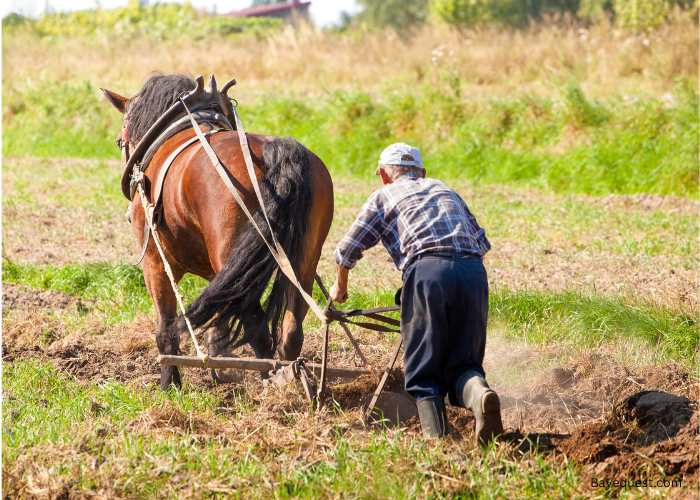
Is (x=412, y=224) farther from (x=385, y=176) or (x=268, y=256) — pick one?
(x=268, y=256)

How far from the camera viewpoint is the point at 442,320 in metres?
2.87

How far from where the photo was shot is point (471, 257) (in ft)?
9.64

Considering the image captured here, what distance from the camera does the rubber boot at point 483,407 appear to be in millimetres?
2625

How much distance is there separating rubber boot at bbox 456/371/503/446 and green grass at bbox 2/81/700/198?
24.0ft

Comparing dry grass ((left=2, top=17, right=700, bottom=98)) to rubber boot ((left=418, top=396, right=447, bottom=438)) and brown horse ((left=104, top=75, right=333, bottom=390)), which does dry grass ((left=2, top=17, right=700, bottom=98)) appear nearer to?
brown horse ((left=104, top=75, right=333, bottom=390))

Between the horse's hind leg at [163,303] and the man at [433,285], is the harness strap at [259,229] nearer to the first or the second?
the man at [433,285]

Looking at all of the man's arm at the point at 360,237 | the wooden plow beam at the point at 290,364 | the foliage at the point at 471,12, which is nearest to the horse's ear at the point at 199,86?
the man's arm at the point at 360,237

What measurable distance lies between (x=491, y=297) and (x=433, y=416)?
87.7 inches

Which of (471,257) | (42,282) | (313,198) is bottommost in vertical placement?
(42,282)

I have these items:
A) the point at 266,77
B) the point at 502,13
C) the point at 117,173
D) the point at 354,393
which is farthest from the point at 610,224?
the point at 502,13

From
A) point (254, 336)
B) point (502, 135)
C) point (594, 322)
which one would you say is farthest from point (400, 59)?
point (254, 336)

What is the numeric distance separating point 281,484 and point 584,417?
1858 mm

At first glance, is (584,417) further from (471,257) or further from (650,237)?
(650,237)

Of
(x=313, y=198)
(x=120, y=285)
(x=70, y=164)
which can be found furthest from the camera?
(x=70, y=164)
